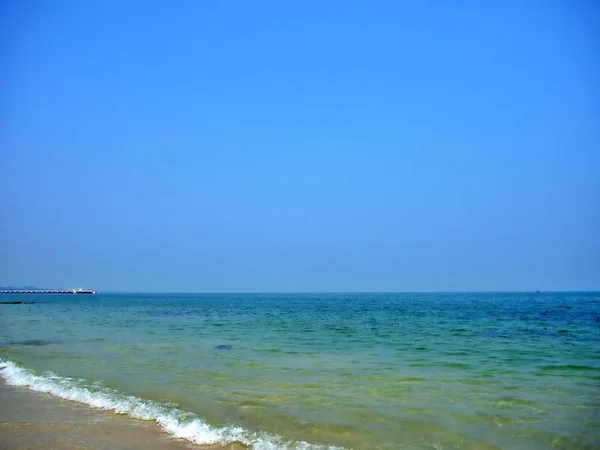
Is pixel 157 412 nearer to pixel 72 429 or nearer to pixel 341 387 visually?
pixel 72 429

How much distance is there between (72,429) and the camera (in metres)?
9.73

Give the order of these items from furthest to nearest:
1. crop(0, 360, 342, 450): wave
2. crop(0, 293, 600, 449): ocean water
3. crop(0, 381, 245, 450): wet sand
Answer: crop(0, 293, 600, 449): ocean water < crop(0, 360, 342, 450): wave < crop(0, 381, 245, 450): wet sand

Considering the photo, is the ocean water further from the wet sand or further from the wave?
the wet sand

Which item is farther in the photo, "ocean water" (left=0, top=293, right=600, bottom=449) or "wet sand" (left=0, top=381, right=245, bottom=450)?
"ocean water" (left=0, top=293, right=600, bottom=449)

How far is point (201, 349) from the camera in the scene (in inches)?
843

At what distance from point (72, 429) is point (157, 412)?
1835 millimetres

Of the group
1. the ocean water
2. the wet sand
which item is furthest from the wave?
the wet sand

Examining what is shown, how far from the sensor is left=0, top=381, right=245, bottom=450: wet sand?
28.9 ft

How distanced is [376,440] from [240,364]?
347 inches

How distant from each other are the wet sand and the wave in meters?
0.26

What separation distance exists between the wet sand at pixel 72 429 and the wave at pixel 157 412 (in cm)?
26

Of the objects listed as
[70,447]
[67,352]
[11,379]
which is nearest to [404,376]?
[70,447]

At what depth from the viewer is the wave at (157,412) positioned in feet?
29.7

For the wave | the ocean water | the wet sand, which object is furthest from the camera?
the ocean water
